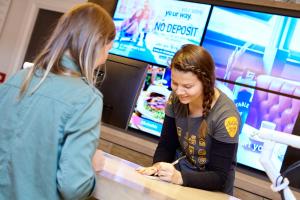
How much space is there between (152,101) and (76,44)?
6.66 ft

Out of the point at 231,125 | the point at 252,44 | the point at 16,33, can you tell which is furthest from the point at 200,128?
the point at 16,33

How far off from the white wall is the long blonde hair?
3.41m

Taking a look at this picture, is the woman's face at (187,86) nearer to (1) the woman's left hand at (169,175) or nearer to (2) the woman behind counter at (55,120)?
(1) the woman's left hand at (169,175)

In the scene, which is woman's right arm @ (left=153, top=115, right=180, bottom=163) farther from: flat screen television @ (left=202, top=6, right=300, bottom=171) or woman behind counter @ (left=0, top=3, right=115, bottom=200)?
flat screen television @ (left=202, top=6, right=300, bottom=171)

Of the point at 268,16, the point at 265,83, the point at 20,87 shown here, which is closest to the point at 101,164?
the point at 20,87

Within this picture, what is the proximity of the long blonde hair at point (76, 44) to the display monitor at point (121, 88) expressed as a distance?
2.06 m

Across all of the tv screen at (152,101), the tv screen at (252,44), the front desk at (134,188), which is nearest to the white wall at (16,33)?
the tv screen at (152,101)

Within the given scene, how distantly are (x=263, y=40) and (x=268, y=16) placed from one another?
0.56 ft

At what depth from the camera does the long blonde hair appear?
94 centimetres

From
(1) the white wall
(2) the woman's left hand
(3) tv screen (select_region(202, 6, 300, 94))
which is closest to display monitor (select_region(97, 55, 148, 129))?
(3) tv screen (select_region(202, 6, 300, 94))

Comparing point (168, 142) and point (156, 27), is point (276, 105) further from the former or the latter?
point (168, 142)

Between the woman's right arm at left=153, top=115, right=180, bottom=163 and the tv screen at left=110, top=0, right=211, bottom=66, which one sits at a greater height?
the tv screen at left=110, top=0, right=211, bottom=66

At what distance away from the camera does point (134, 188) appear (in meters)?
0.99

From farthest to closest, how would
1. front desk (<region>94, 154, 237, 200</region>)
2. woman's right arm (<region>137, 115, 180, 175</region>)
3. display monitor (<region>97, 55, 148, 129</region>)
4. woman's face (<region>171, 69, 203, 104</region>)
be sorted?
display monitor (<region>97, 55, 148, 129</region>) → woman's right arm (<region>137, 115, 180, 175</region>) → woman's face (<region>171, 69, 203, 104</region>) → front desk (<region>94, 154, 237, 200</region>)
